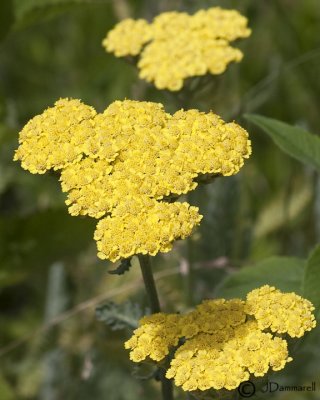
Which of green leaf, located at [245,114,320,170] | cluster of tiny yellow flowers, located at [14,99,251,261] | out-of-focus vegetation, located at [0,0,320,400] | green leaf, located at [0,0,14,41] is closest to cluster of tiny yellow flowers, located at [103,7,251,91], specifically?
out-of-focus vegetation, located at [0,0,320,400]

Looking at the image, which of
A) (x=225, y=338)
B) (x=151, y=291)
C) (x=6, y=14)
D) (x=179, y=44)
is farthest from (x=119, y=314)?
(x=6, y=14)

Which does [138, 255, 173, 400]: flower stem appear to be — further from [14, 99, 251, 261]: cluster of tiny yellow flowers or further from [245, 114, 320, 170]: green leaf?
[245, 114, 320, 170]: green leaf

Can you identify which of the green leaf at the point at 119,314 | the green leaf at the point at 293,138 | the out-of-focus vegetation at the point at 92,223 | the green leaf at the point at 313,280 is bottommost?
the green leaf at the point at 313,280

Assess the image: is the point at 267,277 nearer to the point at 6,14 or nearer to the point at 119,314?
the point at 119,314

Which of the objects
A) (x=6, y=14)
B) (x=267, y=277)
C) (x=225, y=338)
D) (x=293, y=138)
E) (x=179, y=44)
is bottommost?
(x=225, y=338)

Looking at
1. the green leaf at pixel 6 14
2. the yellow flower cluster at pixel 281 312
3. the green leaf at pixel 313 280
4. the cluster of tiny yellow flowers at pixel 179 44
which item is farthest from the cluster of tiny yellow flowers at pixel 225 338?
the green leaf at pixel 6 14

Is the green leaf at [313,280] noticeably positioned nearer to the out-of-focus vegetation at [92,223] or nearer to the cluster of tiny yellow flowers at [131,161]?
the out-of-focus vegetation at [92,223]

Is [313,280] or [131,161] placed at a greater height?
[131,161]
